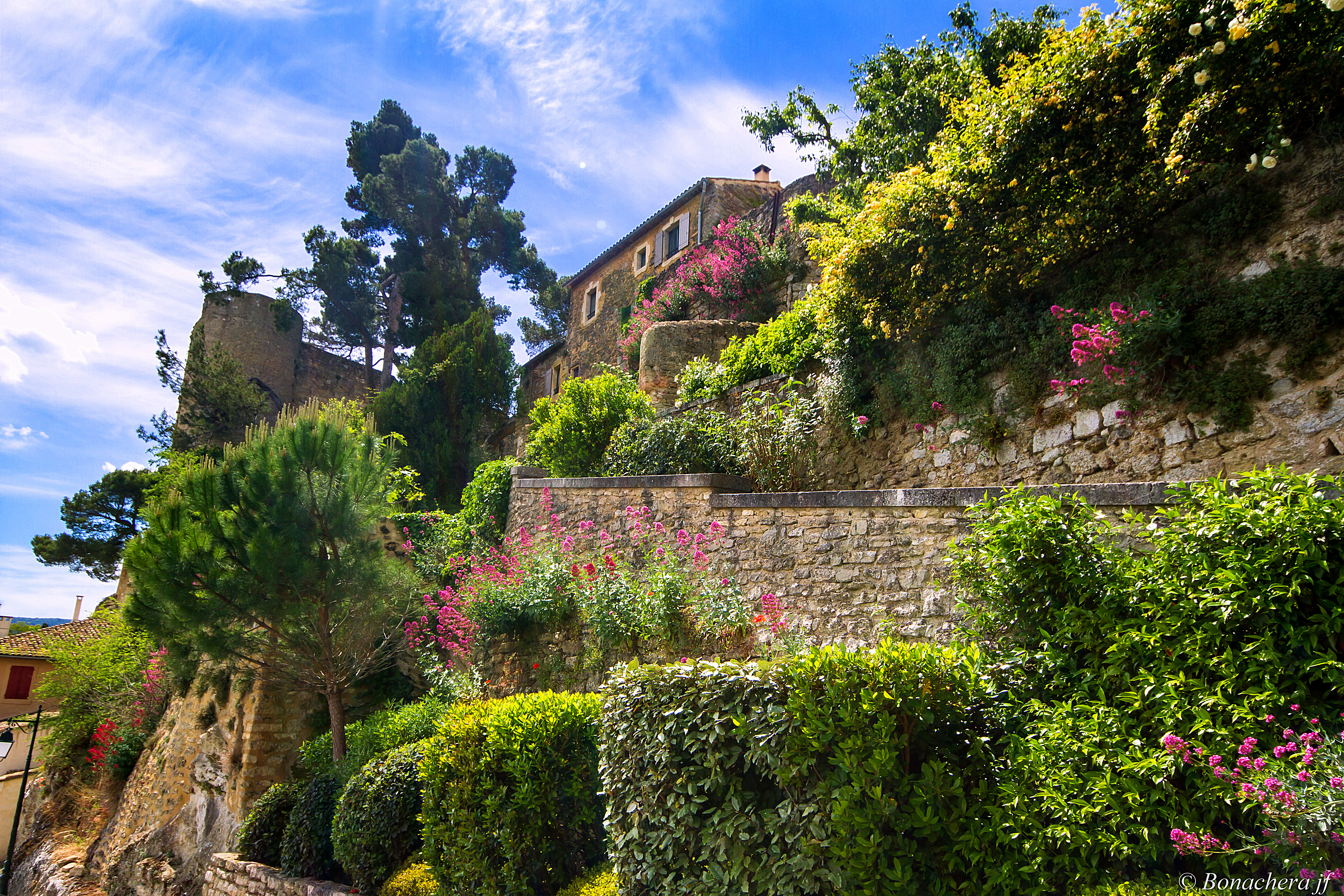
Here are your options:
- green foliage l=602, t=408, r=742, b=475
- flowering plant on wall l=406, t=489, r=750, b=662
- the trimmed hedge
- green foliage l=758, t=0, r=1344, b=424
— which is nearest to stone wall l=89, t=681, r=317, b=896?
flowering plant on wall l=406, t=489, r=750, b=662

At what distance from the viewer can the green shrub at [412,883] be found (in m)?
5.65

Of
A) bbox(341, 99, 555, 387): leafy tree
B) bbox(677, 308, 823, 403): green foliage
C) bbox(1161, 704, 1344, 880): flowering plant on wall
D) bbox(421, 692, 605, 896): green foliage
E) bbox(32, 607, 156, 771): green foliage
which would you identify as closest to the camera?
bbox(1161, 704, 1344, 880): flowering plant on wall

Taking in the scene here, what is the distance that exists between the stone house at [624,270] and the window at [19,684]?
59.9 ft

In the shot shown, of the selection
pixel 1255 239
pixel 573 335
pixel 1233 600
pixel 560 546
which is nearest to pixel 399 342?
pixel 573 335

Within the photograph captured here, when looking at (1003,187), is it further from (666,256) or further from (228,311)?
(228,311)

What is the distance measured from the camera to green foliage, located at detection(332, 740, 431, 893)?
6.24 meters

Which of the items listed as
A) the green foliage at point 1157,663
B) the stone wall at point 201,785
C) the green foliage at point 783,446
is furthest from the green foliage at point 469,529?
the green foliage at point 1157,663

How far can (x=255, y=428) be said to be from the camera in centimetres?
894

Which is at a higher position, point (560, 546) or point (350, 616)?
point (560, 546)

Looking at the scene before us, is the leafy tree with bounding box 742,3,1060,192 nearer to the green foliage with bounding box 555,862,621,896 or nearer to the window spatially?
the green foliage with bounding box 555,862,621,896

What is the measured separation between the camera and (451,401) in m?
19.5

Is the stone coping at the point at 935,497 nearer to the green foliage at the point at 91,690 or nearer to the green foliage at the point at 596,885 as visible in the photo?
the green foliage at the point at 596,885

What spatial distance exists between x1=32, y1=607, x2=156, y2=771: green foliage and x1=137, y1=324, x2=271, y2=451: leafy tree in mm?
8595

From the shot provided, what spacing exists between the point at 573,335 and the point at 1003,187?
61.7 ft
